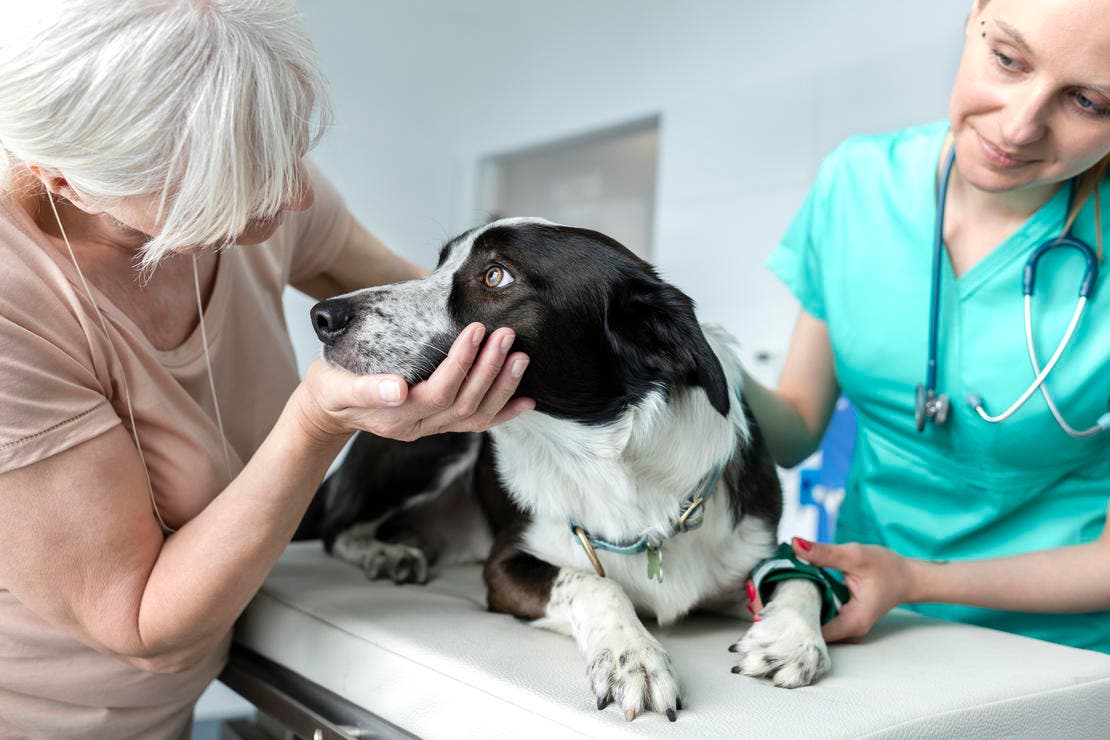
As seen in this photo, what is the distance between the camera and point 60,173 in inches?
39.3

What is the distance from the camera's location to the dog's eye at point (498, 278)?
4.10 feet

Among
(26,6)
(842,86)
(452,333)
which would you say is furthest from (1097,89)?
(842,86)

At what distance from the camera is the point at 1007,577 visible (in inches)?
50.9

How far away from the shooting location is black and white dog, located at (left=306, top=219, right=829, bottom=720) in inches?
46.1

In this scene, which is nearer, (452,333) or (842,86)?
(452,333)

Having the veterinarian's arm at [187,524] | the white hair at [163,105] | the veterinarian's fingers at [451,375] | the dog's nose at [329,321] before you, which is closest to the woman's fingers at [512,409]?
the veterinarian's arm at [187,524]

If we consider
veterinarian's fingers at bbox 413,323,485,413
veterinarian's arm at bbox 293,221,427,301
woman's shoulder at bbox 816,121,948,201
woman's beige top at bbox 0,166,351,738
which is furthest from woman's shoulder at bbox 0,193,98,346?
woman's shoulder at bbox 816,121,948,201

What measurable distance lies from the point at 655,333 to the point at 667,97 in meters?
3.15

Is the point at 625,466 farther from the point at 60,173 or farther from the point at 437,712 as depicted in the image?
the point at 60,173

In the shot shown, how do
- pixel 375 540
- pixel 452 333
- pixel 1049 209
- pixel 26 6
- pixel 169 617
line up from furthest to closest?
pixel 375 540 → pixel 1049 209 → pixel 452 333 → pixel 169 617 → pixel 26 6

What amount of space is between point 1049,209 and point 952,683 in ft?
2.47

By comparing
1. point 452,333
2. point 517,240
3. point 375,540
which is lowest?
point 375,540

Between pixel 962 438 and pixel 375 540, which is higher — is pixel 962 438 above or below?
above

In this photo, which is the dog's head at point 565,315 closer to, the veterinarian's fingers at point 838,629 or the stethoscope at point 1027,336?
the veterinarian's fingers at point 838,629
